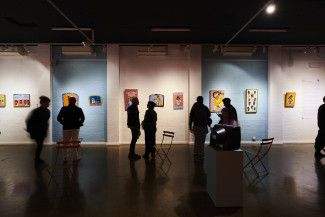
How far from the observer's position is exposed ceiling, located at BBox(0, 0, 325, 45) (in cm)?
620

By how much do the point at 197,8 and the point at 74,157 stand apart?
15.8 ft

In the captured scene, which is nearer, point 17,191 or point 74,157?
point 17,191

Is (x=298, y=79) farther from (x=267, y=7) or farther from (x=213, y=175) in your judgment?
(x=213, y=175)

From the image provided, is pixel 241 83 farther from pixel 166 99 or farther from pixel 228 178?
pixel 228 178

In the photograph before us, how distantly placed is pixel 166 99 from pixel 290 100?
181 inches

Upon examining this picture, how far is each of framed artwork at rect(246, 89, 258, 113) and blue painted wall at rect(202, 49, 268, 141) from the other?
0.14 m

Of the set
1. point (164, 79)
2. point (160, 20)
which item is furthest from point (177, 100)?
point (160, 20)

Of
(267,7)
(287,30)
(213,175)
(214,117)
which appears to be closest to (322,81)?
(287,30)

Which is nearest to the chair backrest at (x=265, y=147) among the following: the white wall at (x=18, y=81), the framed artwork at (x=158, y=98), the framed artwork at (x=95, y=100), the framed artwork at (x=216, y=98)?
the framed artwork at (x=216, y=98)

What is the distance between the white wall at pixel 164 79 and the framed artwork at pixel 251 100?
6.16 ft

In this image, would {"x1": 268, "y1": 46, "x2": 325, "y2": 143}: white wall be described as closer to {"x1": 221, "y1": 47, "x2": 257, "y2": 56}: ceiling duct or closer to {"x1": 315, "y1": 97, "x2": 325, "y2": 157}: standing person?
{"x1": 221, "y1": 47, "x2": 257, "y2": 56}: ceiling duct

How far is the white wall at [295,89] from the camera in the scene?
35.3ft

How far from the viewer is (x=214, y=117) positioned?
10742 mm

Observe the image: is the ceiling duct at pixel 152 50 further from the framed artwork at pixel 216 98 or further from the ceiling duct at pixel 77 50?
the framed artwork at pixel 216 98
